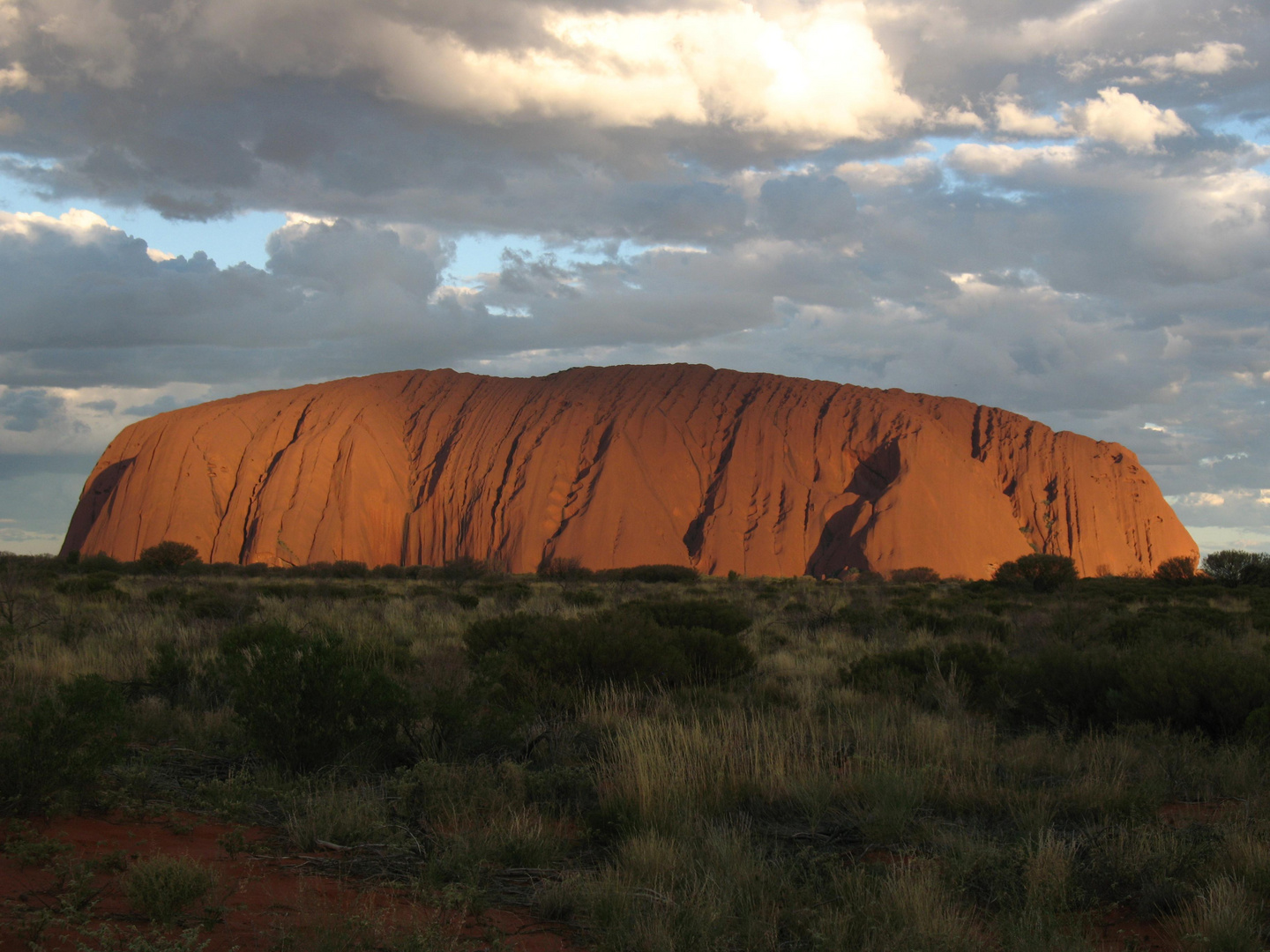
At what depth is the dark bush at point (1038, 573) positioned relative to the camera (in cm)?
3538

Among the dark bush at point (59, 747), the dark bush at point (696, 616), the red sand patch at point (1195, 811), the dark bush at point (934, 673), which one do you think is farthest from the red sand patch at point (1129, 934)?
the dark bush at point (696, 616)

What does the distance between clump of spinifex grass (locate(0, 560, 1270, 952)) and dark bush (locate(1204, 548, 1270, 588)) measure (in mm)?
30937

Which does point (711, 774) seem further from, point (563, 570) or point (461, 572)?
point (563, 570)

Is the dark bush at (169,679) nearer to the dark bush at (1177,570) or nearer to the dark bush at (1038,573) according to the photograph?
the dark bush at (1038,573)

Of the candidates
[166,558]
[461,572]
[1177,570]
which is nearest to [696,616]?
[461,572]

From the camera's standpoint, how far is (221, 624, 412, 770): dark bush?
567 cm

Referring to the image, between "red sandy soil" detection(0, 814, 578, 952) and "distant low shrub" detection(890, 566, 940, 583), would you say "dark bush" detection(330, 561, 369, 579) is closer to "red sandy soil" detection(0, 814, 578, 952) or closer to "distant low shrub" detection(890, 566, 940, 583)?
"distant low shrub" detection(890, 566, 940, 583)

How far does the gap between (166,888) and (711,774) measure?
10.5ft

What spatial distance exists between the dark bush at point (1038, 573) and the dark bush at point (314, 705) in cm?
3359

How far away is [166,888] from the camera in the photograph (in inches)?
135

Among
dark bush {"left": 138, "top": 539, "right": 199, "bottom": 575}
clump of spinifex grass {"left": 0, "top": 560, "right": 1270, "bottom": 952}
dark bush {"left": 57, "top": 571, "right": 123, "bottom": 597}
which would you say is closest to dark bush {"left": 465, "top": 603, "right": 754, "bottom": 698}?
clump of spinifex grass {"left": 0, "top": 560, "right": 1270, "bottom": 952}

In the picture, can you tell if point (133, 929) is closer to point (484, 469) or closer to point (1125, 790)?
point (1125, 790)

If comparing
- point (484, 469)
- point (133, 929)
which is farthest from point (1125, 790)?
point (484, 469)

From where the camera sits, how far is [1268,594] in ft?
87.9
